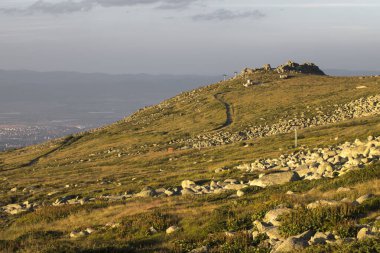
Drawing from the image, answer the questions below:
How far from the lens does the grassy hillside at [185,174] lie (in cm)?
2162

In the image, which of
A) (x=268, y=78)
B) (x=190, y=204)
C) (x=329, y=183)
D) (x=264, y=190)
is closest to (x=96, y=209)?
(x=190, y=204)

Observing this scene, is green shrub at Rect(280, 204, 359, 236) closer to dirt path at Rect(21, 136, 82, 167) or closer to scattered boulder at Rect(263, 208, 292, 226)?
scattered boulder at Rect(263, 208, 292, 226)

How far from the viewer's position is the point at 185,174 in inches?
2109

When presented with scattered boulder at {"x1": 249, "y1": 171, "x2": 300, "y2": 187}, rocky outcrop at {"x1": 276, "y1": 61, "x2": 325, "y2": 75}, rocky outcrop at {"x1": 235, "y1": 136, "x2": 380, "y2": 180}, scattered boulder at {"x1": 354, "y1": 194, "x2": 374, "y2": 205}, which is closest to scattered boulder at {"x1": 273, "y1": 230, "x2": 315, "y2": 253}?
scattered boulder at {"x1": 354, "y1": 194, "x2": 374, "y2": 205}

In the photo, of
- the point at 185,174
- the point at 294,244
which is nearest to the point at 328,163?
the point at 294,244

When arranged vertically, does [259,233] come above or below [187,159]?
above

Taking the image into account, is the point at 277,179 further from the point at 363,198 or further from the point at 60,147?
the point at 60,147

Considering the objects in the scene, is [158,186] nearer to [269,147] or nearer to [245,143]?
[269,147]

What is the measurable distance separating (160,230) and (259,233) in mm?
6328

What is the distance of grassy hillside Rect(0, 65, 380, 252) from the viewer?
21625 mm

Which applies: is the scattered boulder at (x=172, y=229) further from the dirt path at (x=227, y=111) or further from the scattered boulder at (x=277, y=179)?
the dirt path at (x=227, y=111)

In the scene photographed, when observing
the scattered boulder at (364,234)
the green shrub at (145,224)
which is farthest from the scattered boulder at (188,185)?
the scattered boulder at (364,234)

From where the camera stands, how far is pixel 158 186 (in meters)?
47.0

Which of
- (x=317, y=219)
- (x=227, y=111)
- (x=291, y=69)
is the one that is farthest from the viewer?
(x=291, y=69)
